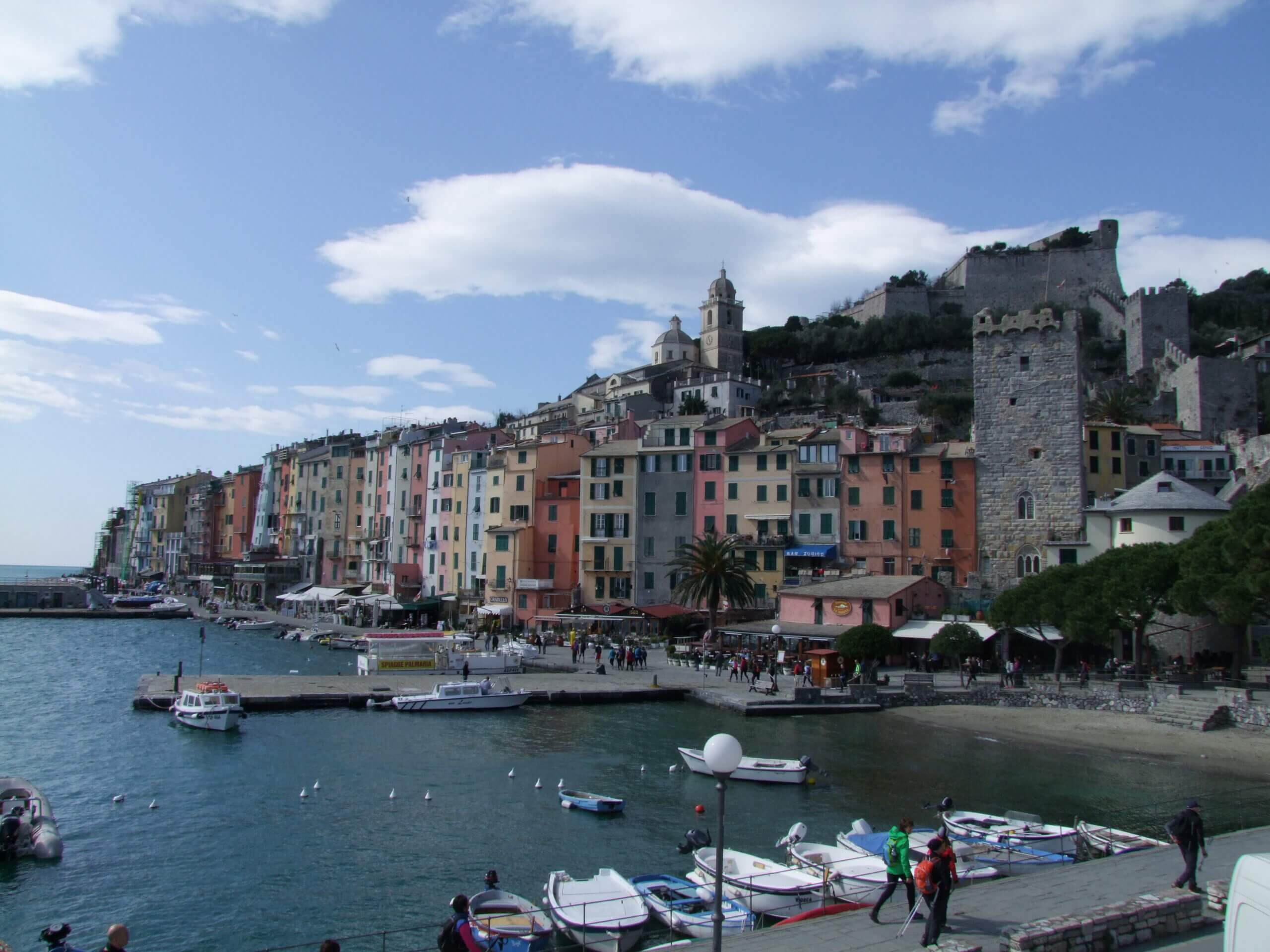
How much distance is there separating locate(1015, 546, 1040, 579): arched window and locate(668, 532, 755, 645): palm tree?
14.3 meters

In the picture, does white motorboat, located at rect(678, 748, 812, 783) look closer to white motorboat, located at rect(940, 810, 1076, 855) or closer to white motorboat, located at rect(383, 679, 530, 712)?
white motorboat, located at rect(940, 810, 1076, 855)

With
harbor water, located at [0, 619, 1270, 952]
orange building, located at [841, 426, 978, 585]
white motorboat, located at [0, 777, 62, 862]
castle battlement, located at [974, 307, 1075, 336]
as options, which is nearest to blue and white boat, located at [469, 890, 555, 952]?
harbor water, located at [0, 619, 1270, 952]

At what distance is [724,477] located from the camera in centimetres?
6153

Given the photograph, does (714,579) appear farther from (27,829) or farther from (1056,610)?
(27,829)

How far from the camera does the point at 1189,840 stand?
13516mm

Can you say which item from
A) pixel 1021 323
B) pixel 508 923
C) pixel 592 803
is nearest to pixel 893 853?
pixel 508 923

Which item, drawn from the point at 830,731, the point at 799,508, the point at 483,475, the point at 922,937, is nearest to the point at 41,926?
the point at 922,937

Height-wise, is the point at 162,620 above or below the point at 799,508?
below

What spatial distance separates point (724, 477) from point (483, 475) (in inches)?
854

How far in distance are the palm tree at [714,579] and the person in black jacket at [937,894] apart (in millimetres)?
41837

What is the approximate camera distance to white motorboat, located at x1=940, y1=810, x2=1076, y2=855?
64.2 ft

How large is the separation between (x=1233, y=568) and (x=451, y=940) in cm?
3150

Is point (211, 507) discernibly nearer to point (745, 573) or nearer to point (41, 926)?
point (745, 573)

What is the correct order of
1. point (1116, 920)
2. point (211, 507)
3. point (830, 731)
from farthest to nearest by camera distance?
point (211, 507)
point (830, 731)
point (1116, 920)
